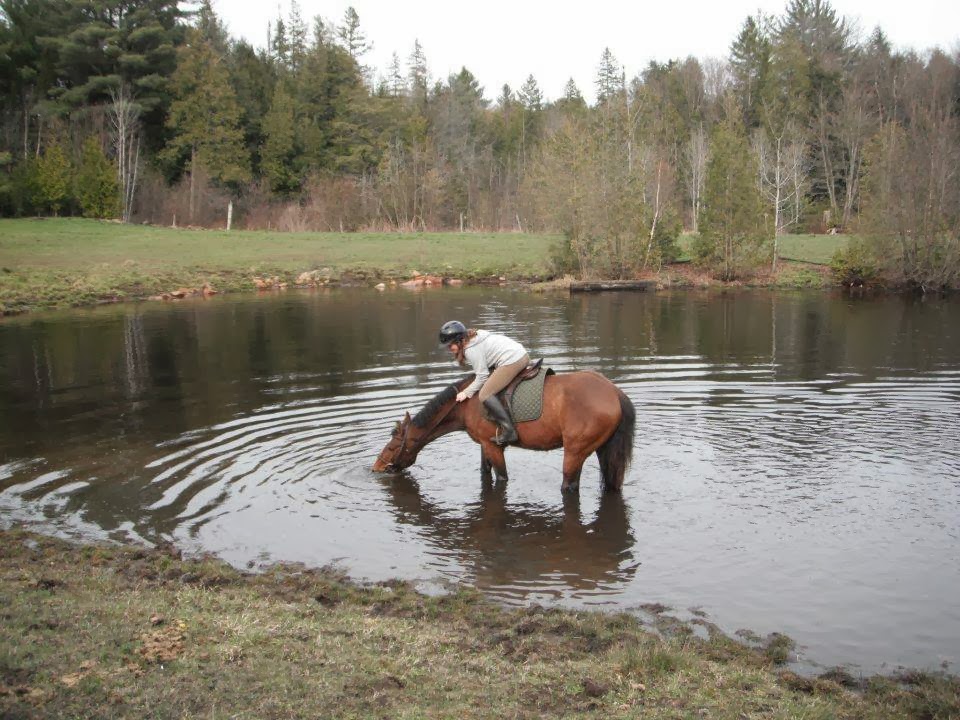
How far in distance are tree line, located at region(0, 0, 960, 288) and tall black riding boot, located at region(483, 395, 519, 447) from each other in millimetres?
32128

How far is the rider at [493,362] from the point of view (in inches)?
444

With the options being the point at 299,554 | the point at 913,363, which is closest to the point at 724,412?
the point at 913,363

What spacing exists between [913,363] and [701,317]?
419 inches

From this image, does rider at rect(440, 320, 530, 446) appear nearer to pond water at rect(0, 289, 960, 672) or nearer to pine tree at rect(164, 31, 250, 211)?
pond water at rect(0, 289, 960, 672)

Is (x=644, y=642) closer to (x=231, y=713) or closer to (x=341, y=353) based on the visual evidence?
(x=231, y=713)

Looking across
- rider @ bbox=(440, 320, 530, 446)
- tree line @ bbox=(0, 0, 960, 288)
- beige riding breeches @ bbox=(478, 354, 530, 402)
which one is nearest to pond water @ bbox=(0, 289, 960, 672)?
rider @ bbox=(440, 320, 530, 446)

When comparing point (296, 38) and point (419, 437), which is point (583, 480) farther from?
point (296, 38)

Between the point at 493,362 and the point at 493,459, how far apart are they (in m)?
1.36

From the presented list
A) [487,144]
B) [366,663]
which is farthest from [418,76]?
[366,663]

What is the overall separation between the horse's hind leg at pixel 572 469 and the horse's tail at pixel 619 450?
1.01 ft

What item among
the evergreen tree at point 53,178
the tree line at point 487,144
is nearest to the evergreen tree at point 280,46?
the tree line at point 487,144

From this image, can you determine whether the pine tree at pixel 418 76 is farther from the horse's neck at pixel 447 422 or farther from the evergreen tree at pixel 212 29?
the horse's neck at pixel 447 422

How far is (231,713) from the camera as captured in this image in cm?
515

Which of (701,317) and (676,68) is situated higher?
(676,68)
